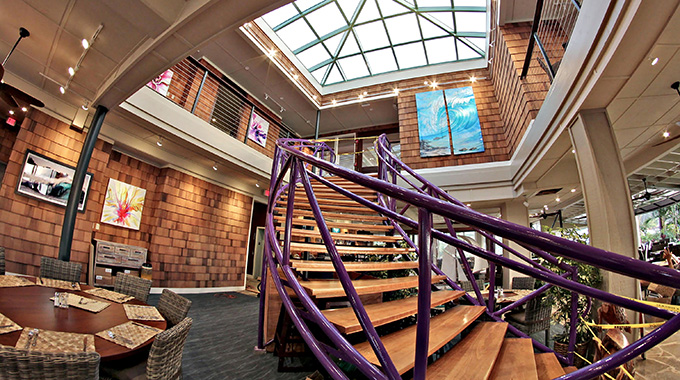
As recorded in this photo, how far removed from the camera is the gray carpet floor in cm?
220

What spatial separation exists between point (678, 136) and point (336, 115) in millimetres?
8625

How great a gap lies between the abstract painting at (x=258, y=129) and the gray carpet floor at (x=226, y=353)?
18.4 feet

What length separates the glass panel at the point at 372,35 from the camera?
8545mm

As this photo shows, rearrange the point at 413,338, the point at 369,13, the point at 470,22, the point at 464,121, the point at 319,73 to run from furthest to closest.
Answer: the point at 319,73, the point at 369,13, the point at 470,22, the point at 464,121, the point at 413,338

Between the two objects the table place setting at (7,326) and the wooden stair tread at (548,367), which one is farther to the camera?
the wooden stair tread at (548,367)

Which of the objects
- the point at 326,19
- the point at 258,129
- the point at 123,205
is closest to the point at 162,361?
the point at 123,205

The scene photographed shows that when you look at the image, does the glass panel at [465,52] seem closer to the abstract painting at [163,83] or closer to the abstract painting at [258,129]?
the abstract painting at [258,129]

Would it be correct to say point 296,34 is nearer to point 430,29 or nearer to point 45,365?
point 430,29

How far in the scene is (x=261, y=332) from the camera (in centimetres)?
277

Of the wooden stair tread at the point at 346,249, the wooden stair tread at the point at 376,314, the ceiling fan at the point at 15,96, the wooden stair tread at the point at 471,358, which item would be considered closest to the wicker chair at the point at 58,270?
the ceiling fan at the point at 15,96

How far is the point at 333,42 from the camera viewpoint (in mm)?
8930

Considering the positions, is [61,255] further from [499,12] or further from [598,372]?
[499,12]

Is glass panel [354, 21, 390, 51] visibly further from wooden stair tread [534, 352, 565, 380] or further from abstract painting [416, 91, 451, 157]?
wooden stair tread [534, 352, 565, 380]

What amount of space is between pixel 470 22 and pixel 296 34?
5.48m
